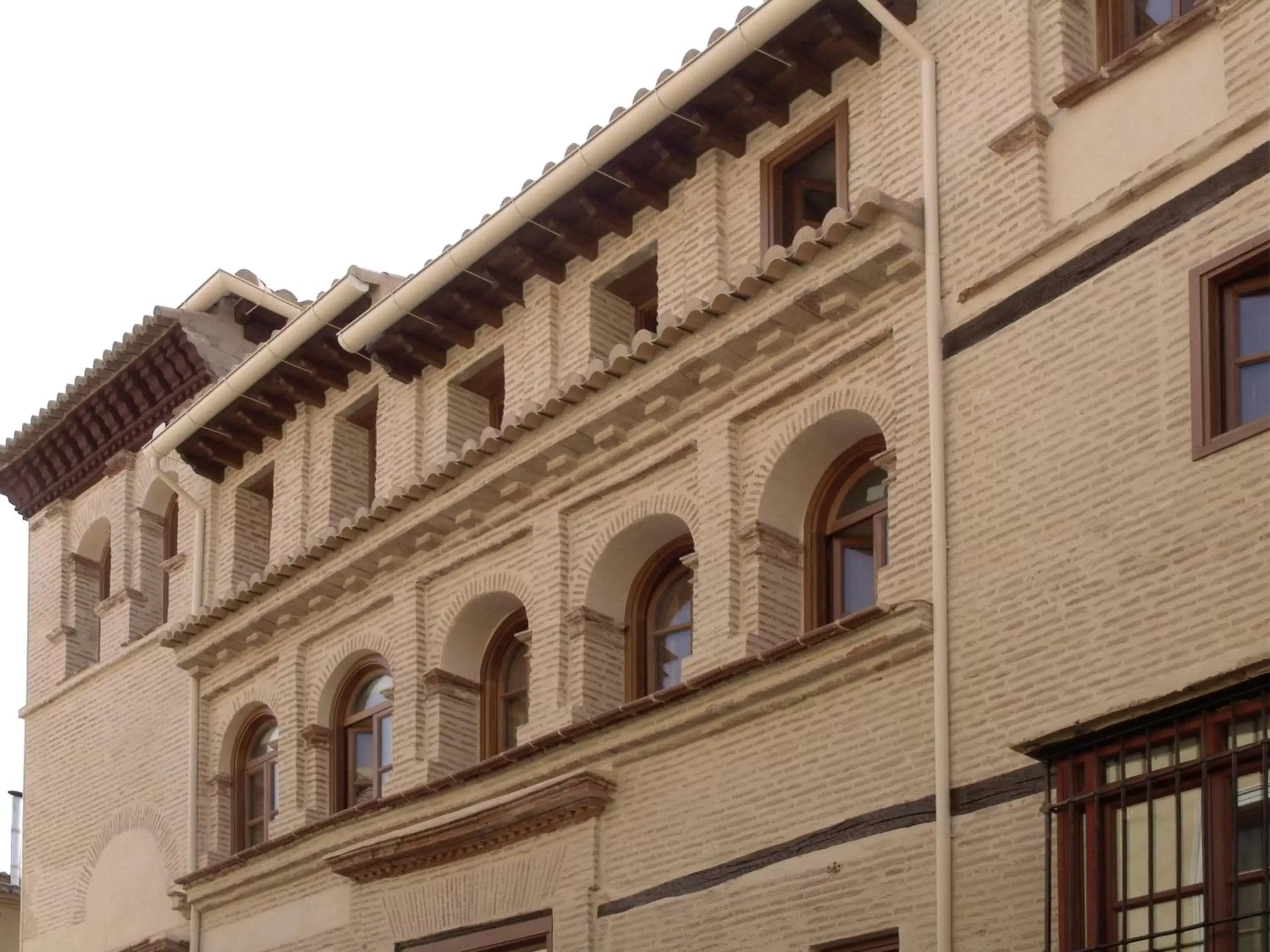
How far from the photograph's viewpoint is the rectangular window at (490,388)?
19.3 meters

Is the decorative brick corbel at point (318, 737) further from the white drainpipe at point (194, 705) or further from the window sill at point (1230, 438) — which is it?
the window sill at point (1230, 438)

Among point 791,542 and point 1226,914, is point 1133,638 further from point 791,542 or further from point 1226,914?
point 791,542

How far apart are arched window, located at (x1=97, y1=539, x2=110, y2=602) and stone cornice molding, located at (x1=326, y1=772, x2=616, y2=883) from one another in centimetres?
617

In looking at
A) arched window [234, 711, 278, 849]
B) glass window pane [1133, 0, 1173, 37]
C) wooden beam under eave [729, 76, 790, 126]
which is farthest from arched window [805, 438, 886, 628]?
arched window [234, 711, 278, 849]

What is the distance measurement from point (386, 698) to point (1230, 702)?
912 cm

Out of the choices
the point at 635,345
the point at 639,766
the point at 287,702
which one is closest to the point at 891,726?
the point at 639,766

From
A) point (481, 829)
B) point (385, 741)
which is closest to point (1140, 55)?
point (481, 829)

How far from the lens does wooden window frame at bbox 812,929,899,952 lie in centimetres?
1402

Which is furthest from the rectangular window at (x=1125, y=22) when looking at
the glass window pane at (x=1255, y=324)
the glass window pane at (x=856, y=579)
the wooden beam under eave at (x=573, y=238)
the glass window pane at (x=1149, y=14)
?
the wooden beam under eave at (x=573, y=238)

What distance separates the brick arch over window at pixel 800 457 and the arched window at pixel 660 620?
1172mm

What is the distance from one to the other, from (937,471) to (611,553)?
11.2 ft

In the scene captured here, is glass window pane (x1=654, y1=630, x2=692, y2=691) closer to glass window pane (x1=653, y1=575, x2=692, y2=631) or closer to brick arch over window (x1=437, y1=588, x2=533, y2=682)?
glass window pane (x1=653, y1=575, x2=692, y2=631)

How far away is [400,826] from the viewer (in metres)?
18.3

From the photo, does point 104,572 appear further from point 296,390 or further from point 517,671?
point 517,671
